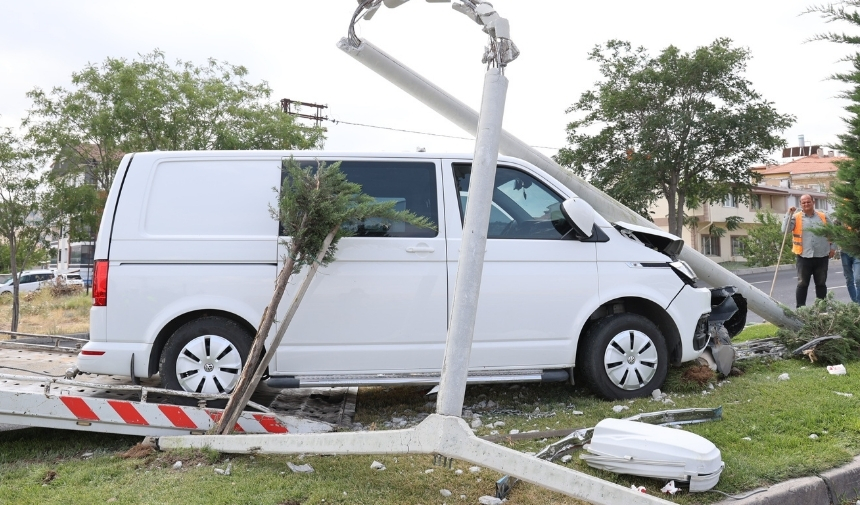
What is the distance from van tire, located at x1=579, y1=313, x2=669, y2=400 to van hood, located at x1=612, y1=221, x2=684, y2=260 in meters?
0.69

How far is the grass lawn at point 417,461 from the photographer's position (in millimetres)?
3648

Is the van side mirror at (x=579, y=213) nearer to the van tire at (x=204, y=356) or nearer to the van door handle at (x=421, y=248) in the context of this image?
the van door handle at (x=421, y=248)

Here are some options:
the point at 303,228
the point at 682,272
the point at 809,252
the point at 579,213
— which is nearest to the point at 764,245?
the point at 809,252

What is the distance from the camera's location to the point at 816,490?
377 centimetres

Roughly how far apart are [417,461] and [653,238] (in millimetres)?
2967

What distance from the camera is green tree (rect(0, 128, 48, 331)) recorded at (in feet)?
46.2

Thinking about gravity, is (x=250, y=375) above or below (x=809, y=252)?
below

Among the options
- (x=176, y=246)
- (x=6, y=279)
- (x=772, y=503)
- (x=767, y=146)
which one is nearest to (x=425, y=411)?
(x=176, y=246)

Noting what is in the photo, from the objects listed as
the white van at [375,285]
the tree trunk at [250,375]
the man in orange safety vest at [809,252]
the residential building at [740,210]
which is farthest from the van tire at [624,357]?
the residential building at [740,210]

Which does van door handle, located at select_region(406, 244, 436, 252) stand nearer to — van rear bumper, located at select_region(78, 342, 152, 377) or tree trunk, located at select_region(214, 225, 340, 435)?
tree trunk, located at select_region(214, 225, 340, 435)

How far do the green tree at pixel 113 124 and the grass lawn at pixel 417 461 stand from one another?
11.2 metres

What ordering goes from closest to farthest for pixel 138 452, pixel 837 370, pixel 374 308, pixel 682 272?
pixel 138 452 < pixel 374 308 < pixel 682 272 < pixel 837 370

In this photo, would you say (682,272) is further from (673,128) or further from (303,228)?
(673,128)

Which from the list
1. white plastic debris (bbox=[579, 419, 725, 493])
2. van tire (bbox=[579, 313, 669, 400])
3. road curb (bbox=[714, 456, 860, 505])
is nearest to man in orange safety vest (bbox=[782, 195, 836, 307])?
van tire (bbox=[579, 313, 669, 400])
